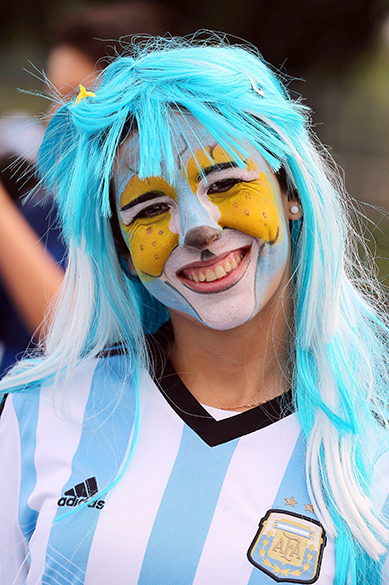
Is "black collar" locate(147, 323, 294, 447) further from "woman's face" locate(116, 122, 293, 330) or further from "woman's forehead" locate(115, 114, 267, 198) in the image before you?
"woman's forehead" locate(115, 114, 267, 198)

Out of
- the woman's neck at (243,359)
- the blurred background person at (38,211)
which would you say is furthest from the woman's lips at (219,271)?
the blurred background person at (38,211)

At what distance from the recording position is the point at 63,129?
1159 mm

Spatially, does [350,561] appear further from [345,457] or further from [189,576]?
[189,576]

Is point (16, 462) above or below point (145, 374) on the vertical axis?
below

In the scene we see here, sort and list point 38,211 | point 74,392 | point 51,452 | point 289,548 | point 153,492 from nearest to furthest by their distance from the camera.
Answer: point 289,548
point 153,492
point 51,452
point 74,392
point 38,211

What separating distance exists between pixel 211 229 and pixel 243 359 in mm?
330

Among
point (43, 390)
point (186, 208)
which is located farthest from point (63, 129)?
point (43, 390)

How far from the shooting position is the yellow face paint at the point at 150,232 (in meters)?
1.01

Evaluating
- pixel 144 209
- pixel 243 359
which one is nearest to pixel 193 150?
pixel 144 209

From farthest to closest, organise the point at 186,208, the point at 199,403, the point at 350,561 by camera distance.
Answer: the point at 199,403, the point at 186,208, the point at 350,561

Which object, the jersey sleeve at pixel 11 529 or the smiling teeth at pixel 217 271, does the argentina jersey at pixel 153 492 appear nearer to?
the jersey sleeve at pixel 11 529

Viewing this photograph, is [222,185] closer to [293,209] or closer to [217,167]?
[217,167]

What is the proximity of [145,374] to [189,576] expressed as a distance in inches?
17.6

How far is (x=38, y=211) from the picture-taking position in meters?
1.86
